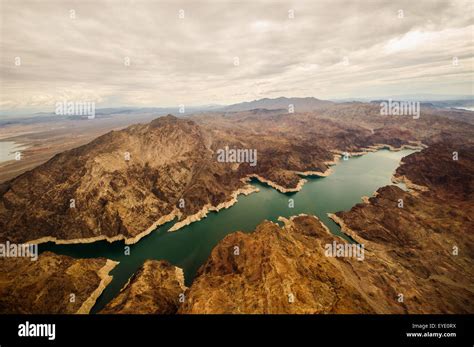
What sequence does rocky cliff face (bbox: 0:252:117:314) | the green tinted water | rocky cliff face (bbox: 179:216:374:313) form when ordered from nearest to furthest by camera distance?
rocky cliff face (bbox: 179:216:374:313), rocky cliff face (bbox: 0:252:117:314), the green tinted water

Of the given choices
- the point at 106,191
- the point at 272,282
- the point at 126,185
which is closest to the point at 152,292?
the point at 272,282

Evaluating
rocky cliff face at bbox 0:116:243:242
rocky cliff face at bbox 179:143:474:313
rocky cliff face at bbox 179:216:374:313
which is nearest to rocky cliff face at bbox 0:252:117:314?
rocky cliff face at bbox 0:116:243:242

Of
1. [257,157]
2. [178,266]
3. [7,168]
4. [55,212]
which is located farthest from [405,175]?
[7,168]

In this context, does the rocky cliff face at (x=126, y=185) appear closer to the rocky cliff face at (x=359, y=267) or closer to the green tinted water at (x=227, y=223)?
the green tinted water at (x=227, y=223)

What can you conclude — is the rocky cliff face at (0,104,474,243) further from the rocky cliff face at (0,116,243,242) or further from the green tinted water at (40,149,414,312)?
the green tinted water at (40,149,414,312)

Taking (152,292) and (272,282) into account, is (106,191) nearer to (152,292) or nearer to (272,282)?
(152,292)
